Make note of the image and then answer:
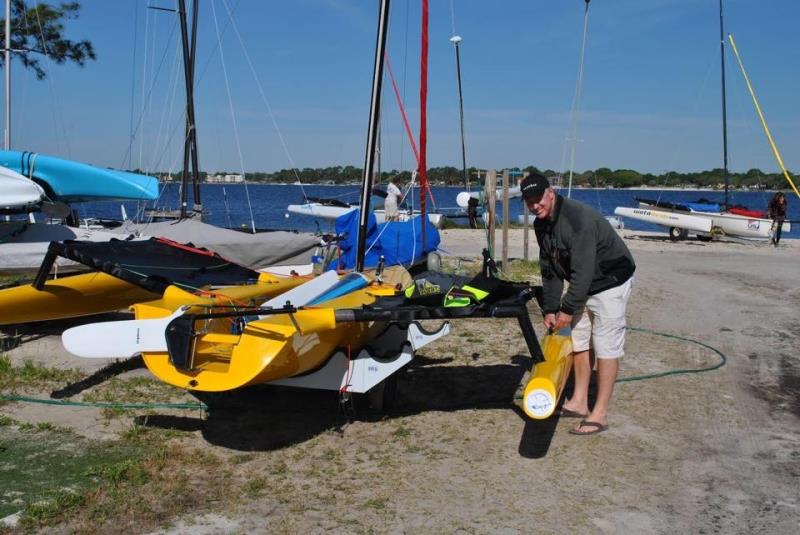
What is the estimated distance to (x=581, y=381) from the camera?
17.9ft

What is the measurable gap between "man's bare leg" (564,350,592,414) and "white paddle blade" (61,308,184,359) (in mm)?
2904

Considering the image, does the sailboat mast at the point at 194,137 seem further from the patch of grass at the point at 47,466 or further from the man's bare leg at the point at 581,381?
the man's bare leg at the point at 581,381

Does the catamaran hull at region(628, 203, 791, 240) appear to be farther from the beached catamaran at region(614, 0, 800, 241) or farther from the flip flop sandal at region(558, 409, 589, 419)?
the flip flop sandal at region(558, 409, 589, 419)

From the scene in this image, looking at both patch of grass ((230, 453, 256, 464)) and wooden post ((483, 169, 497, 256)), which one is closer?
patch of grass ((230, 453, 256, 464))

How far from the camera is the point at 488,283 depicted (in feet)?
16.5

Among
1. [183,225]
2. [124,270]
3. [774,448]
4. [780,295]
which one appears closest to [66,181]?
[183,225]

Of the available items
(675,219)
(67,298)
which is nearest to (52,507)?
(67,298)

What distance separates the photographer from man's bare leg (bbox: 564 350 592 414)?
17.8 ft

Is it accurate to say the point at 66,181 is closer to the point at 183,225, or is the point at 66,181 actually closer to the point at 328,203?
the point at 183,225

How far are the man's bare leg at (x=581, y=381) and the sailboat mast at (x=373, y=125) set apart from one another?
2.35 metres

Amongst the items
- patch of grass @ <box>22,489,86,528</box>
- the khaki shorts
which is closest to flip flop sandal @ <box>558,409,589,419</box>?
the khaki shorts

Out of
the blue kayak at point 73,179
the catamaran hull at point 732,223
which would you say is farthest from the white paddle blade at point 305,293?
the catamaran hull at point 732,223

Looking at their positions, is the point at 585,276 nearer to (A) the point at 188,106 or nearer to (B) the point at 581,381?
(B) the point at 581,381

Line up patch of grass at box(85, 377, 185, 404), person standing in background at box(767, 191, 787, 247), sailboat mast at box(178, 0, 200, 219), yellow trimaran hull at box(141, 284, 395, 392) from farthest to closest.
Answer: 1. person standing in background at box(767, 191, 787, 247)
2. sailboat mast at box(178, 0, 200, 219)
3. patch of grass at box(85, 377, 185, 404)
4. yellow trimaran hull at box(141, 284, 395, 392)
